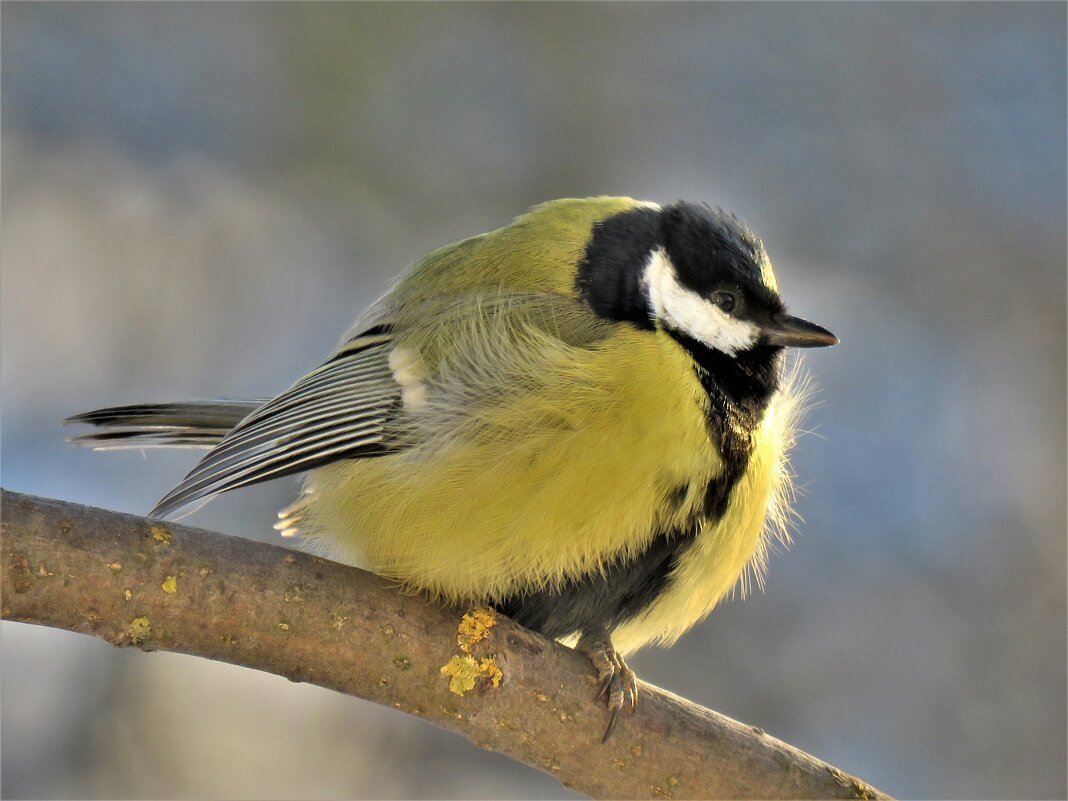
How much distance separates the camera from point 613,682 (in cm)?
130

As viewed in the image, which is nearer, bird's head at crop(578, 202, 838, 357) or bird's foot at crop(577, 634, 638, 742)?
bird's foot at crop(577, 634, 638, 742)

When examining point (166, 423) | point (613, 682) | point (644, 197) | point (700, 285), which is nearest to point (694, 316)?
point (700, 285)

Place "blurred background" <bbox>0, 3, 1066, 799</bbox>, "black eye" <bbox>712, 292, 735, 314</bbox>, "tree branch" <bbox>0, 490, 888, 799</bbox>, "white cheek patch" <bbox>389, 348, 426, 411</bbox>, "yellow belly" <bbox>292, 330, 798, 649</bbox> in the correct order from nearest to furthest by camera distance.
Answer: "tree branch" <bbox>0, 490, 888, 799</bbox> → "yellow belly" <bbox>292, 330, 798, 649</bbox> → "white cheek patch" <bbox>389, 348, 426, 411</bbox> → "black eye" <bbox>712, 292, 735, 314</bbox> → "blurred background" <bbox>0, 3, 1066, 799</bbox>

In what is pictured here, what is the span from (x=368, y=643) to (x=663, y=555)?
1.27ft

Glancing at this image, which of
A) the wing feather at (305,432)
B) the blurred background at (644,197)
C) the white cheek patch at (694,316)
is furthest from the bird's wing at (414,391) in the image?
the blurred background at (644,197)

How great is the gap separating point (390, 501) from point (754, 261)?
1.97 ft

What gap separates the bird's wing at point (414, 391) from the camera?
4.42 feet

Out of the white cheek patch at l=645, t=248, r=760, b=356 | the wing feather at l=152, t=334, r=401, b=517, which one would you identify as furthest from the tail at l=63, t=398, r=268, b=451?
the white cheek patch at l=645, t=248, r=760, b=356

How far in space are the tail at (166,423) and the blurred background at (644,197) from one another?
2.88 feet

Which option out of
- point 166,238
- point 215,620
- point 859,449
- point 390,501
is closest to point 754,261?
point 390,501

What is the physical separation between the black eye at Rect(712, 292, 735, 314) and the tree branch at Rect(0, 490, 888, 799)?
20.2 inches

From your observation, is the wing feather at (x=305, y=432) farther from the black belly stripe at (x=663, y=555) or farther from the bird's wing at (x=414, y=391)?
the black belly stripe at (x=663, y=555)

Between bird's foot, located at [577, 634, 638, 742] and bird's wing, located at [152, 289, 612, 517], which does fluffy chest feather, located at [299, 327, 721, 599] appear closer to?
bird's wing, located at [152, 289, 612, 517]

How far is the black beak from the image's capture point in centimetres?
148
